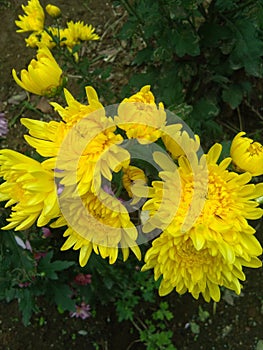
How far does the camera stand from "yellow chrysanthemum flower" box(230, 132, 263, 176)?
41.5 inches

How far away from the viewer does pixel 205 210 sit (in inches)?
40.1

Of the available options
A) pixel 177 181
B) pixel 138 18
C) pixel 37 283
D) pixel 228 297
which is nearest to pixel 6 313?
pixel 37 283

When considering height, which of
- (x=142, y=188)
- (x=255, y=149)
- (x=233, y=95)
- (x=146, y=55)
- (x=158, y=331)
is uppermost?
(x=255, y=149)

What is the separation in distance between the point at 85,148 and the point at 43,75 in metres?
0.34

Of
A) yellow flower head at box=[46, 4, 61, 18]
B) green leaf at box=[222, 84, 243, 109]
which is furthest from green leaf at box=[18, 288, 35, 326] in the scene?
green leaf at box=[222, 84, 243, 109]

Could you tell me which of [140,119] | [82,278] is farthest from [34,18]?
[140,119]

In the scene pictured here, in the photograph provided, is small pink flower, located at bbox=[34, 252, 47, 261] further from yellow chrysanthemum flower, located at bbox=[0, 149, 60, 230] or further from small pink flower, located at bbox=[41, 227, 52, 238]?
yellow chrysanthemum flower, located at bbox=[0, 149, 60, 230]

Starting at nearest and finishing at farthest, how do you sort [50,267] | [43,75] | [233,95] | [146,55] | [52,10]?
[43,75], [50,267], [52,10], [146,55], [233,95]

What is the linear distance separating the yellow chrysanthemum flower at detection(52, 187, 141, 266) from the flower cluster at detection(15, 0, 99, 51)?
0.92 meters

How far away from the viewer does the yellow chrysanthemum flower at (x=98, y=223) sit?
102 centimetres

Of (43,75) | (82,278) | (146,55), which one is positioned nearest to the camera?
(43,75)

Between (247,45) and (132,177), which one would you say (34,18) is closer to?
(247,45)

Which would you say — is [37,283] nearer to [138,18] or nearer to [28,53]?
[138,18]

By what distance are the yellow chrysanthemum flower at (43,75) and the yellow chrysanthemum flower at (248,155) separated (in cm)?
47
